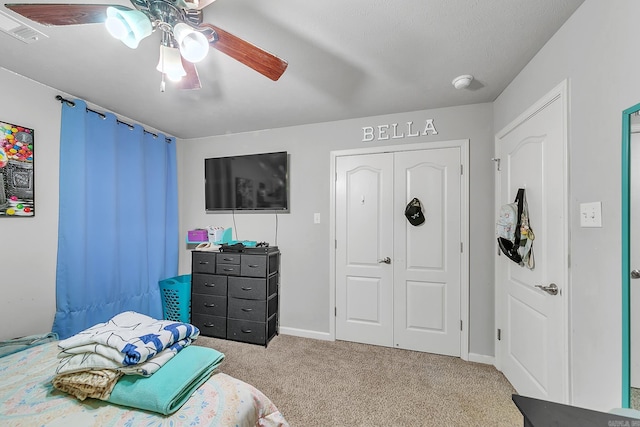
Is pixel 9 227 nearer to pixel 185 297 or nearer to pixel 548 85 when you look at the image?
pixel 185 297

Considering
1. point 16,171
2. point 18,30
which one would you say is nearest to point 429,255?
point 18,30

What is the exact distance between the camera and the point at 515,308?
6.59ft

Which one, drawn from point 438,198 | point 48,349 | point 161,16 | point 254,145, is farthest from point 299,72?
point 48,349

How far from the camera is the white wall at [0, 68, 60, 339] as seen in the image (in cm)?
192

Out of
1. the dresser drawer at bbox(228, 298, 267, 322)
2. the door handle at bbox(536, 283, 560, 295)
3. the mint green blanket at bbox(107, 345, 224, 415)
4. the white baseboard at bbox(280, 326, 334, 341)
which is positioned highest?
the door handle at bbox(536, 283, 560, 295)

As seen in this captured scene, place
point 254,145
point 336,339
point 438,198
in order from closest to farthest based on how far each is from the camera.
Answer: point 438,198 → point 336,339 → point 254,145

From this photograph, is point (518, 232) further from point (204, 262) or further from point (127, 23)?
point (204, 262)

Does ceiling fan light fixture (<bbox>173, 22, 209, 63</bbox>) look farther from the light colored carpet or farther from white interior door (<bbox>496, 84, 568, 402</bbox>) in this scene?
the light colored carpet

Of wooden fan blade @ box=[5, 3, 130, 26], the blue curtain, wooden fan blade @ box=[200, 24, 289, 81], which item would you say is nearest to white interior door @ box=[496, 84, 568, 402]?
wooden fan blade @ box=[200, 24, 289, 81]

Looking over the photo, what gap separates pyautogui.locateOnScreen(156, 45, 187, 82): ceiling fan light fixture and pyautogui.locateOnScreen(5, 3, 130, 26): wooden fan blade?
238mm

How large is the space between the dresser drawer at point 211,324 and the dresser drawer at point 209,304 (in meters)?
0.05

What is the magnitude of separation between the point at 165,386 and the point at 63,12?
1.58m

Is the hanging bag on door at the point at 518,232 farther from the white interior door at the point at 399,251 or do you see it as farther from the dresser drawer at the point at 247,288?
the dresser drawer at the point at 247,288

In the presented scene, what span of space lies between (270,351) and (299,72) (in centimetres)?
260
